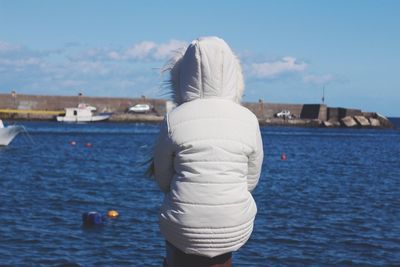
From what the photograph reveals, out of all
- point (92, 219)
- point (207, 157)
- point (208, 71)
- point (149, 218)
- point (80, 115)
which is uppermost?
point (208, 71)

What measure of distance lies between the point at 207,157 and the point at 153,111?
95.8 meters

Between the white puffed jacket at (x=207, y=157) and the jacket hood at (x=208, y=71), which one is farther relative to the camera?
the jacket hood at (x=208, y=71)

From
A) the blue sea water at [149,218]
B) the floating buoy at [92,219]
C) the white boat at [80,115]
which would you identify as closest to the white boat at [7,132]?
the blue sea water at [149,218]

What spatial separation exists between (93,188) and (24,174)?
4894mm

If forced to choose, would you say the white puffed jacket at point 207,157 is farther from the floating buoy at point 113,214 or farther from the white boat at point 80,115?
the white boat at point 80,115

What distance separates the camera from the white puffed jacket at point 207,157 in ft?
13.4

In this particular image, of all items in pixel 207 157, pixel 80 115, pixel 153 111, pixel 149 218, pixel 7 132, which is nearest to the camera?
pixel 207 157

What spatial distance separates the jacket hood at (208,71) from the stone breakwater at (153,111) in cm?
7765

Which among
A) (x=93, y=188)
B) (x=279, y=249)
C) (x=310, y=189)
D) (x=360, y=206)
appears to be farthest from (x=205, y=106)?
(x=310, y=189)

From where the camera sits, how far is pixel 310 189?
22797mm

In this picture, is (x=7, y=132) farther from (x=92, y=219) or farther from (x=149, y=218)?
(x=92, y=219)

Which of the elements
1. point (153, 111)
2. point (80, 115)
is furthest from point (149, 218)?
point (153, 111)

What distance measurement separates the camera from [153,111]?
99.6 meters

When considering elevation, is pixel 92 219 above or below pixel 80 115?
above
